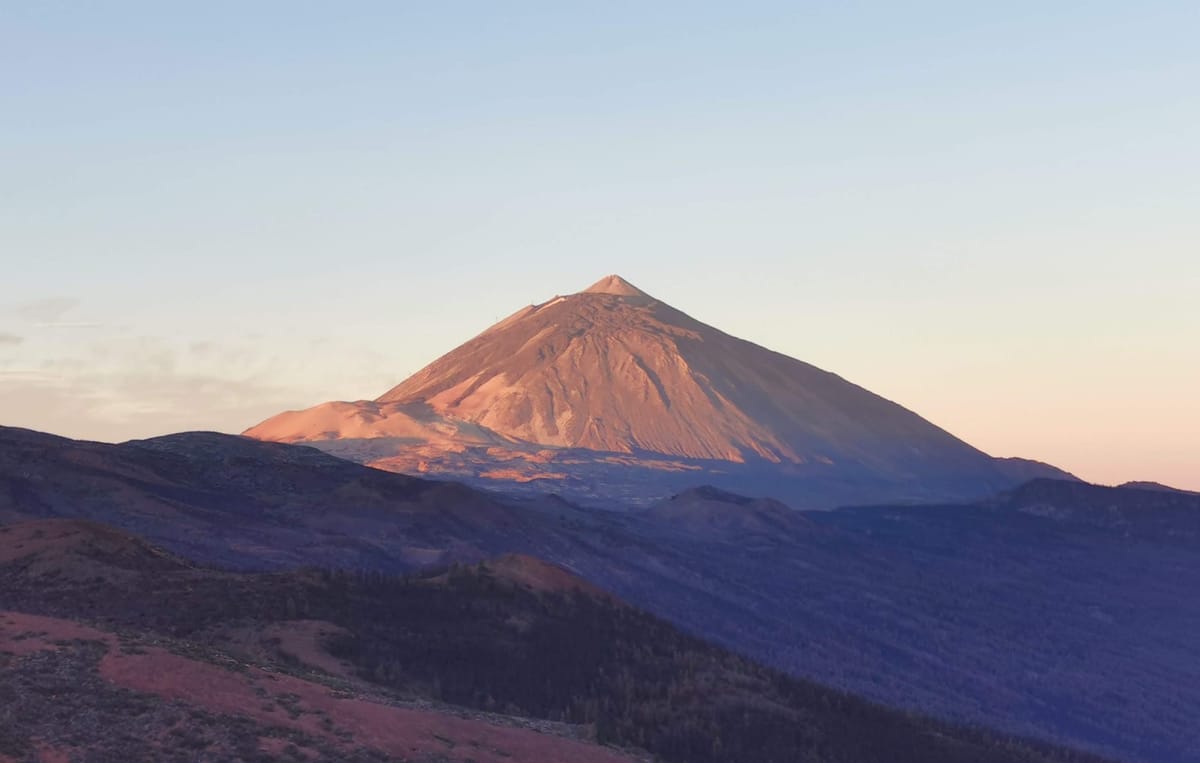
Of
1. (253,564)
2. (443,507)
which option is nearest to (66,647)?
(253,564)

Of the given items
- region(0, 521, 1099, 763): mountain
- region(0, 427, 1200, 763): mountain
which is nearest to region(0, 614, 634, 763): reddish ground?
region(0, 521, 1099, 763): mountain

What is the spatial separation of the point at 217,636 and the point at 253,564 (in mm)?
47761

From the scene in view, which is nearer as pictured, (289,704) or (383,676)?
(289,704)

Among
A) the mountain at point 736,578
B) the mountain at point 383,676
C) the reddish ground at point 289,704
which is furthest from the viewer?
the mountain at point 736,578

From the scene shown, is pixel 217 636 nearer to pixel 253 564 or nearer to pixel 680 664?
pixel 680 664

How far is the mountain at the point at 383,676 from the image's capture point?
3725 centimetres

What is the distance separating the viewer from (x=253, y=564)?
105000 millimetres

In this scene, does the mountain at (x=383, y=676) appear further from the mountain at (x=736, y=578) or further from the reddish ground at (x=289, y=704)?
the mountain at (x=736, y=578)

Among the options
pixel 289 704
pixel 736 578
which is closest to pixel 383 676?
pixel 289 704

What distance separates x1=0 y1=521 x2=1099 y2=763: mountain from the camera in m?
37.2

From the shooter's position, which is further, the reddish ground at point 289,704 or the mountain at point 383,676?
the reddish ground at point 289,704

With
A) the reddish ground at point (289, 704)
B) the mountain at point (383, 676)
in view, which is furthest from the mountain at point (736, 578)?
the reddish ground at point (289, 704)

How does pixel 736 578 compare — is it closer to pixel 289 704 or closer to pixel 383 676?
pixel 383 676

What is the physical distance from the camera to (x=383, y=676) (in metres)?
57.2
